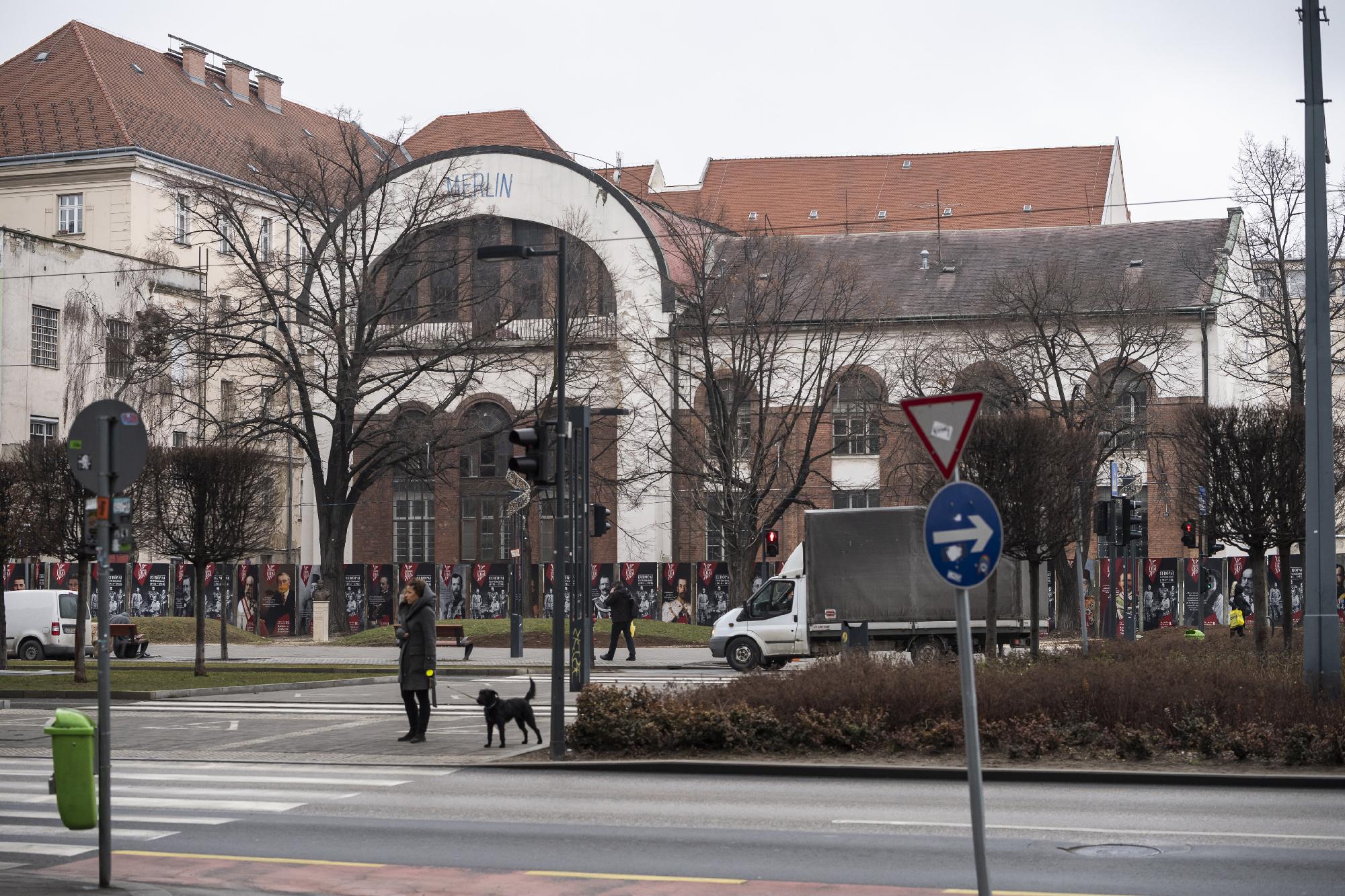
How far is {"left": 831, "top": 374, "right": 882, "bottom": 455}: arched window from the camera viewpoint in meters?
51.2

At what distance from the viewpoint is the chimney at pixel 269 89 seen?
84188 mm

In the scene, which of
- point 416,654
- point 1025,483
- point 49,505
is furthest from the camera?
point 49,505

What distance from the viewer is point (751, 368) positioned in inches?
2024

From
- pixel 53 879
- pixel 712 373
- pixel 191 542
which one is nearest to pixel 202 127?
pixel 712 373

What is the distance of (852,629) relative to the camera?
31031mm

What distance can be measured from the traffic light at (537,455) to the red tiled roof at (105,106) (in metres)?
56.4

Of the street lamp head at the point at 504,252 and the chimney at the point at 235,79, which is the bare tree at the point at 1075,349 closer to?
the street lamp head at the point at 504,252

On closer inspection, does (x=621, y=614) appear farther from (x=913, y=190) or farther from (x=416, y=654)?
(x=913, y=190)

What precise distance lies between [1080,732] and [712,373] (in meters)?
34.0

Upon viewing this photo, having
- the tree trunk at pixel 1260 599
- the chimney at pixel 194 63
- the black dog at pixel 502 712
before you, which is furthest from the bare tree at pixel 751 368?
the chimney at pixel 194 63

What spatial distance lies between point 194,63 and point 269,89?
5358 millimetres

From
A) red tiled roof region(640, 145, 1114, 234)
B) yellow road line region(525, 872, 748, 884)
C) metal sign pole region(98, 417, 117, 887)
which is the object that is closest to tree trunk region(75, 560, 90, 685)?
metal sign pole region(98, 417, 117, 887)

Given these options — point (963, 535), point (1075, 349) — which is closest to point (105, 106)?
point (1075, 349)

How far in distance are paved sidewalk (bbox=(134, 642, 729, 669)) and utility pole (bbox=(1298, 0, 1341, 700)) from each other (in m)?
19.0
